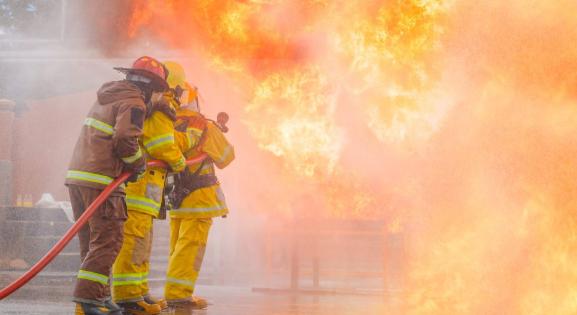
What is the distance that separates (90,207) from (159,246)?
10278mm

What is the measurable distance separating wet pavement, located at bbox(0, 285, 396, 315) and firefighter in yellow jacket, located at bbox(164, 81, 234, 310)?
35 centimetres

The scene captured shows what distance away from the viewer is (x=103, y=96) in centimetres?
612

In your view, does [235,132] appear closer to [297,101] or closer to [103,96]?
[297,101]

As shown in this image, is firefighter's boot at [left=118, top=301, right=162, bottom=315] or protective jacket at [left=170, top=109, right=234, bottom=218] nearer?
firefighter's boot at [left=118, top=301, right=162, bottom=315]

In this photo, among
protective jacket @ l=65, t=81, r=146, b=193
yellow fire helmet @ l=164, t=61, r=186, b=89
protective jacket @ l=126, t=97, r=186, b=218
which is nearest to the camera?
protective jacket @ l=65, t=81, r=146, b=193

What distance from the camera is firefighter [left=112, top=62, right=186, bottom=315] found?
260 inches

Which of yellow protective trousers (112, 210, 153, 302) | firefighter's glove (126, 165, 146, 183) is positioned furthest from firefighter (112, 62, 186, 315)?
firefighter's glove (126, 165, 146, 183)

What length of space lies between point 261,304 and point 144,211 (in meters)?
2.13

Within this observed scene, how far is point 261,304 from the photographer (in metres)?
8.31

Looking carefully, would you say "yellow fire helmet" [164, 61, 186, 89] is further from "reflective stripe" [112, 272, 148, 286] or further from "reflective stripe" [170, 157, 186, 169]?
"reflective stripe" [112, 272, 148, 286]

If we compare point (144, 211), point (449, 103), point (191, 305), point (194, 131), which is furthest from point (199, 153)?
point (449, 103)

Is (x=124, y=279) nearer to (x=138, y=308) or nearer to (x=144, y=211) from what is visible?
(x=138, y=308)

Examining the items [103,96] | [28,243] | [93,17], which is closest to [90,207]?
[103,96]

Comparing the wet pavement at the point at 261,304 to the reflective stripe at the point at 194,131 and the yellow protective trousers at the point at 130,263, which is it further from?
the reflective stripe at the point at 194,131
